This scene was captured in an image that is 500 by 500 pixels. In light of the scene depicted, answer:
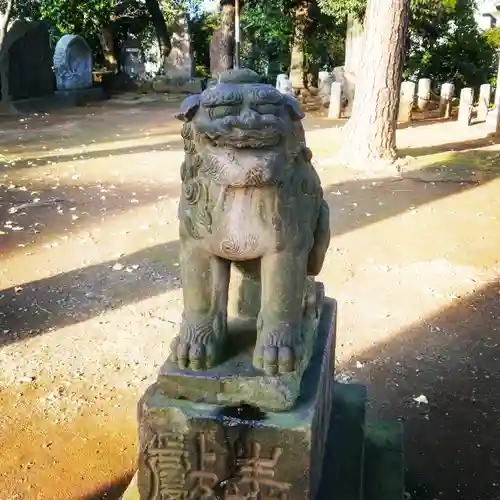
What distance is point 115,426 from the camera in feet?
9.88

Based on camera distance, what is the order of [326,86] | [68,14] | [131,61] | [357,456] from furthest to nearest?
[131,61] → [68,14] → [326,86] → [357,456]

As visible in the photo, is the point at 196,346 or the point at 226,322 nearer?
the point at 196,346

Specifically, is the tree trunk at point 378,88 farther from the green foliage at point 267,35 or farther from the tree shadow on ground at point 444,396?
the green foliage at point 267,35

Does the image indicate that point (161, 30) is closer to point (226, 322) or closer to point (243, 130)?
point (226, 322)

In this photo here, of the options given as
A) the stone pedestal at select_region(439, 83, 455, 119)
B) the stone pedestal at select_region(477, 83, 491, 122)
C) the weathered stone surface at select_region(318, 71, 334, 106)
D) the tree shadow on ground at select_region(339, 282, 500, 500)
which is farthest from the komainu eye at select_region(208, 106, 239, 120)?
the weathered stone surface at select_region(318, 71, 334, 106)

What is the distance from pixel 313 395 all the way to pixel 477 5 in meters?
18.5

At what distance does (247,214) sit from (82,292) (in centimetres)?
296

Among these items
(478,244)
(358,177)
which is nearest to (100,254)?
(478,244)

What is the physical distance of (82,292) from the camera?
4.50 meters

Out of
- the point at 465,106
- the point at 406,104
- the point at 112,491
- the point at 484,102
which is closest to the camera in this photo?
the point at 112,491

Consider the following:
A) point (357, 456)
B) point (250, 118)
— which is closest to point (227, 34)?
point (357, 456)

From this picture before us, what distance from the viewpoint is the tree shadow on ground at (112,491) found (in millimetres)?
2586

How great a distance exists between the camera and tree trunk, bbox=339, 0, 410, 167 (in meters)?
7.84

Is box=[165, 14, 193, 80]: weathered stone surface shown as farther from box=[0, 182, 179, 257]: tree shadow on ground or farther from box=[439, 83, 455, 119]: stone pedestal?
box=[0, 182, 179, 257]: tree shadow on ground
